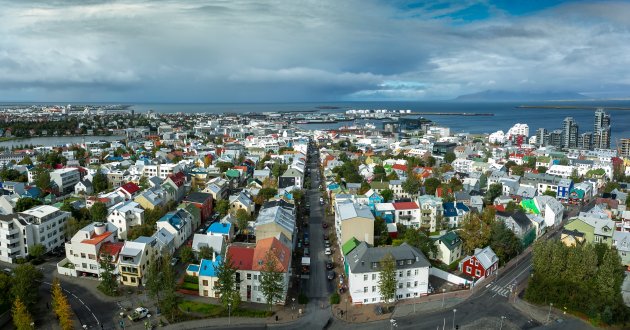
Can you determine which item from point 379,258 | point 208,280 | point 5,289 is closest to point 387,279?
point 379,258

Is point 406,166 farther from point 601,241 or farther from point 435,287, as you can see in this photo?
point 435,287

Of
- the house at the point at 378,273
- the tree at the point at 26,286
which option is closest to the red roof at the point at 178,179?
the tree at the point at 26,286

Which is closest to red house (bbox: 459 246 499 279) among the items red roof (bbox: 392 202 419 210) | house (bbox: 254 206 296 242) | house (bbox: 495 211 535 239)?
house (bbox: 495 211 535 239)

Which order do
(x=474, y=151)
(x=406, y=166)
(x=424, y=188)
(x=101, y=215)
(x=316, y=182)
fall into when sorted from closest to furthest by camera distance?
(x=101, y=215) → (x=424, y=188) → (x=316, y=182) → (x=406, y=166) → (x=474, y=151)

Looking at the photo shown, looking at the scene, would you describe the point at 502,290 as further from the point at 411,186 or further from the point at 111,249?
the point at 111,249

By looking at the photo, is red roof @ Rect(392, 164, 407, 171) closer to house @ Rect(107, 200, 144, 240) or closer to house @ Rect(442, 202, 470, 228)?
house @ Rect(442, 202, 470, 228)

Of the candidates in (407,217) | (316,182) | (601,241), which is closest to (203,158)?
(316,182)
